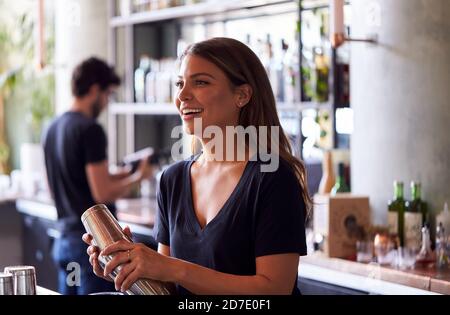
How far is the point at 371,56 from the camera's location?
11.7 ft

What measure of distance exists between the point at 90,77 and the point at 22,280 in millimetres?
2533

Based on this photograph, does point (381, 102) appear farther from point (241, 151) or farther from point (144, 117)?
point (144, 117)

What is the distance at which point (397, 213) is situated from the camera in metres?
3.40

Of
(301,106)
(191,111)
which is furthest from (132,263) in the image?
(301,106)

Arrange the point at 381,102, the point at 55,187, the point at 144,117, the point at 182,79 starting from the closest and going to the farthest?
the point at 182,79 < the point at 381,102 < the point at 55,187 < the point at 144,117

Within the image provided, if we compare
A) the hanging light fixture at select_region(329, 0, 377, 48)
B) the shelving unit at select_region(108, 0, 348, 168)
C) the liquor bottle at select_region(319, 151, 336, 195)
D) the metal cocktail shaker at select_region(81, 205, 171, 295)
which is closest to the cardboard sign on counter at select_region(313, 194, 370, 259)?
the liquor bottle at select_region(319, 151, 336, 195)

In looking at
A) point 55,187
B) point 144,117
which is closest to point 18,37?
point 144,117

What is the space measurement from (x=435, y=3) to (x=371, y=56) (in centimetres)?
38

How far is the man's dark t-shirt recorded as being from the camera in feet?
13.5

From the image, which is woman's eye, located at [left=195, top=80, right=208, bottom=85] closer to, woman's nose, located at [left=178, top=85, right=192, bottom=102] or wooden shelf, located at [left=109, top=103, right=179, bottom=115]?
woman's nose, located at [left=178, top=85, right=192, bottom=102]

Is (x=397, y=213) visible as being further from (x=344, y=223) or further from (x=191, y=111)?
(x=191, y=111)

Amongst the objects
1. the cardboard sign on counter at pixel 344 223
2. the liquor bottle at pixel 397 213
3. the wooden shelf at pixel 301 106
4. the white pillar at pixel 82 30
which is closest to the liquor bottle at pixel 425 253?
the liquor bottle at pixel 397 213

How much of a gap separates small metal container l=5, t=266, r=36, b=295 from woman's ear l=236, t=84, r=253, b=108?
2.01ft

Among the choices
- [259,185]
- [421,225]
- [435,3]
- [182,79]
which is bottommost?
[421,225]
